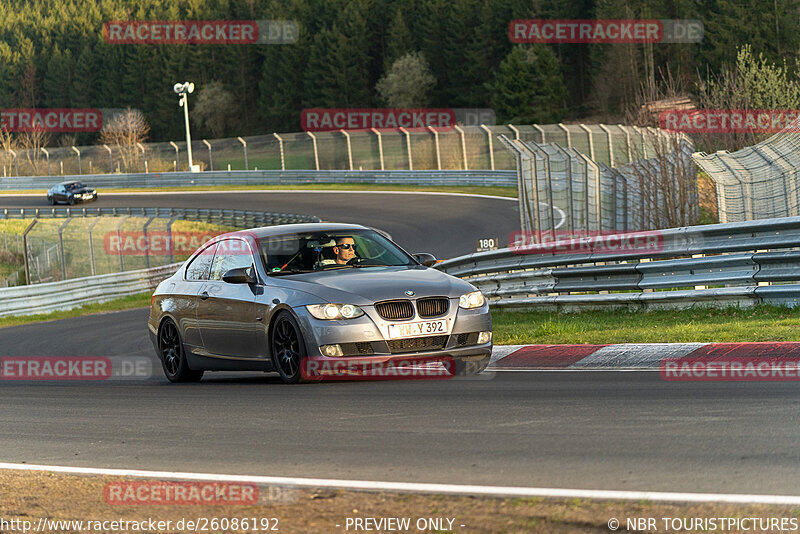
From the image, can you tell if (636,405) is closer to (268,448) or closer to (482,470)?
(482,470)

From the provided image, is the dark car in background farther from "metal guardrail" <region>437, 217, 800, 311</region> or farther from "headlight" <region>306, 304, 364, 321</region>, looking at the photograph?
"headlight" <region>306, 304, 364, 321</region>

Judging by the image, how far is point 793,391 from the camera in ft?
24.0

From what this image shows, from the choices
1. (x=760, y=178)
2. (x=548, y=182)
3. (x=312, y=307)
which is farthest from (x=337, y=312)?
(x=548, y=182)

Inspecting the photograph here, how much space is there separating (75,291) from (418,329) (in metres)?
22.2

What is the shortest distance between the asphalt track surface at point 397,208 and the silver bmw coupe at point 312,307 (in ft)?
73.7

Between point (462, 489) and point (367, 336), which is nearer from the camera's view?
point (462, 489)

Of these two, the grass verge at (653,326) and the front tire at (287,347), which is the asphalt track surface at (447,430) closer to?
the front tire at (287,347)

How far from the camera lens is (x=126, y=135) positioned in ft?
359

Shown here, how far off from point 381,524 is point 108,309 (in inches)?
1020

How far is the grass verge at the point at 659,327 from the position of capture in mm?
10016

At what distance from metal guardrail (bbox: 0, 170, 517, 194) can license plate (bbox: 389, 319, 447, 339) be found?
43.4 metres

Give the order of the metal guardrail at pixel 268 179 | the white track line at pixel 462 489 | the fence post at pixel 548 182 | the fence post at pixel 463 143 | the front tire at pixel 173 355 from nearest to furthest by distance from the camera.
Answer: the white track line at pixel 462 489 → the front tire at pixel 173 355 → the fence post at pixel 548 182 → the metal guardrail at pixel 268 179 → the fence post at pixel 463 143

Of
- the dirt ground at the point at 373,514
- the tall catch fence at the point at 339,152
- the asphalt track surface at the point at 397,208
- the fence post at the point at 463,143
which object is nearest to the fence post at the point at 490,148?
the tall catch fence at the point at 339,152

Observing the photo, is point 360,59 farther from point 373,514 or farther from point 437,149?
point 373,514
